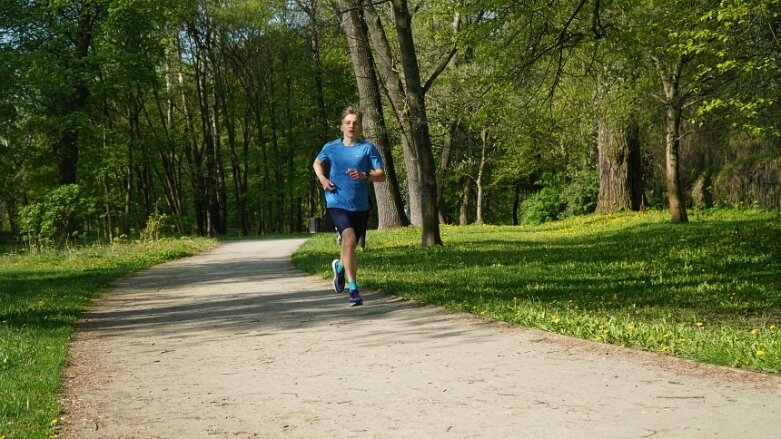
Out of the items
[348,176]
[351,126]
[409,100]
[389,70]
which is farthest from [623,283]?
[389,70]

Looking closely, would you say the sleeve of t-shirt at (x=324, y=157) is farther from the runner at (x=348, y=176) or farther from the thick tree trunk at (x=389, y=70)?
the thick tree trunk at (x=389, y=70)

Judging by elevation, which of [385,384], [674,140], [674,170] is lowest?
[385,384]

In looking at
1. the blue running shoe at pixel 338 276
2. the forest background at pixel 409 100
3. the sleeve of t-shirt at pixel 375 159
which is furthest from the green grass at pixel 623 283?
the forest background at pixel 409 100

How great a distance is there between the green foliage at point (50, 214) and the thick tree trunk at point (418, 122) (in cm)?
1114

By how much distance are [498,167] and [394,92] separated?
→ 82.9ft

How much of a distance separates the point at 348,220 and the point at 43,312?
3.99 metres

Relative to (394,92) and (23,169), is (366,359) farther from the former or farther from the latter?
(23,169)

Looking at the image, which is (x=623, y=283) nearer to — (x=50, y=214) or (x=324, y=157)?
(x=324, y=157)

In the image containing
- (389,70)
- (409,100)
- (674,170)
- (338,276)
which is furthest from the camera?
(674,170)

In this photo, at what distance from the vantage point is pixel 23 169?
45.4 metres

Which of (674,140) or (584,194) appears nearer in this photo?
(674,140)

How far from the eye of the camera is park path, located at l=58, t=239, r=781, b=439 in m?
4.28

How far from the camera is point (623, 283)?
1068cm

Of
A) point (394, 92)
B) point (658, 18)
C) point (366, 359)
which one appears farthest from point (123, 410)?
point (394, 92)
